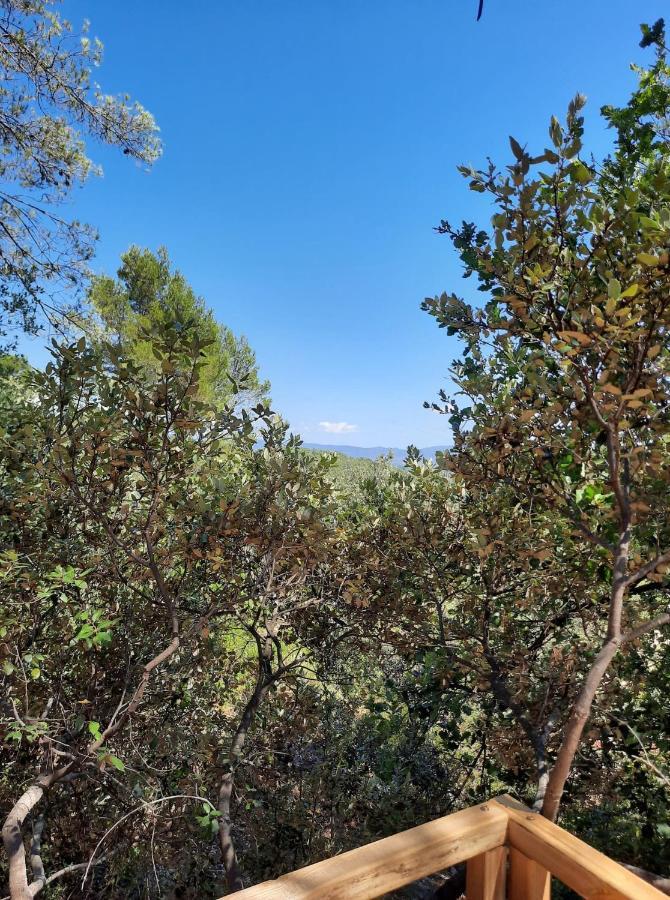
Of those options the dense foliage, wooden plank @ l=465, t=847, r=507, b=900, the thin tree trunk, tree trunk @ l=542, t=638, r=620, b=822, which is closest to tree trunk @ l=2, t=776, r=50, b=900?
the dense foliage

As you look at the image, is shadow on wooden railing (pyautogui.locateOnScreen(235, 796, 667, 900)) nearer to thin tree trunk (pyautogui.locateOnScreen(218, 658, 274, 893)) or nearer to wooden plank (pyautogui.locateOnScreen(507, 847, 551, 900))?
wooden plank (pyautogui.locateOnScreen(507, 847, 551, 900))

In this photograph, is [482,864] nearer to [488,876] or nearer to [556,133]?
[488,876]

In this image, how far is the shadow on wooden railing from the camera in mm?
1127

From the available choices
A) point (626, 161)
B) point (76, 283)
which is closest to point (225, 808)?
point (626, 161)

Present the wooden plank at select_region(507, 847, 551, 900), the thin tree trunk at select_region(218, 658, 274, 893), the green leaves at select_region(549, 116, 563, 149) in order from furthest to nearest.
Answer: the thin tree trunk at select_region(218, 658, 274, 893) < the green leaves at select_region(549, 116, 563, 149) < the wooden plank at select_region(507, 847, 551, 900)

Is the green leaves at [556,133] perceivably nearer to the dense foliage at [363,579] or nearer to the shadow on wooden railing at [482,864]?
the dense foliage at [363,579]

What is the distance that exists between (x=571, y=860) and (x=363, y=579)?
2101 mm

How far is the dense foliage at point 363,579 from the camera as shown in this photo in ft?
5.77

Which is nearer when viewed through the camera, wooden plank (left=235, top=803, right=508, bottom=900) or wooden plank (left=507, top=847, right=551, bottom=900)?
wooden plank (left=235, top=803, right=508, bottom=900)

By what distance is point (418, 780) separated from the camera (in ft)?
12.1

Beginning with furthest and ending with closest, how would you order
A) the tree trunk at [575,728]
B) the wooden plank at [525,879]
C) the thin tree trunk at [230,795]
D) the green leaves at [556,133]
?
the thin tree trunk at [230,795]
the tree trunk at [575,728]
the green leaves at [556,133]
the wooden plank at [525,879]

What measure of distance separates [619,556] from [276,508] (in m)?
1.52

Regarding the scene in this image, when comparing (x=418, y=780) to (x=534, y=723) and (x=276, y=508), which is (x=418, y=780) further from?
(x=276, y=508)

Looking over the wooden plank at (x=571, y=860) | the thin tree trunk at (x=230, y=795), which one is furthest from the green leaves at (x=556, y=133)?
the thin tree trunk at (x=230, y=795)
